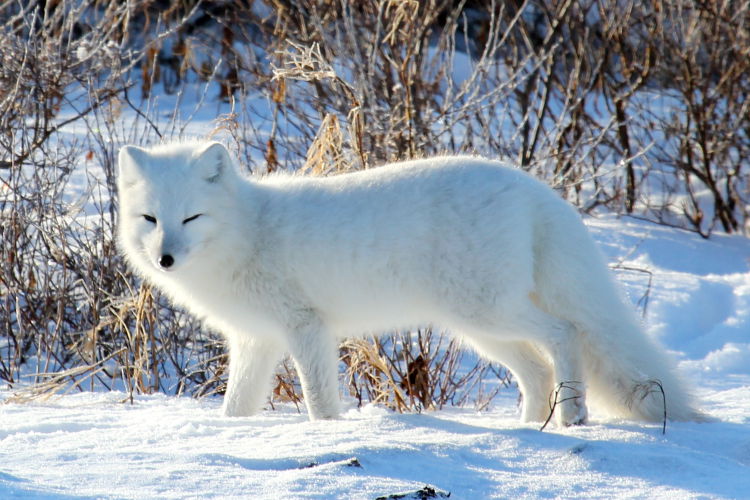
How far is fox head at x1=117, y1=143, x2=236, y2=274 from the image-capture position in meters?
3.50

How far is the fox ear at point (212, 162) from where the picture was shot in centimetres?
371

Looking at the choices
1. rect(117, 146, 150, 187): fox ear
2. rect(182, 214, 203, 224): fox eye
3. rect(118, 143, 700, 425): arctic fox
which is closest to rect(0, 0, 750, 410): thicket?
rect(118, 143, 700, 425): arctic fox

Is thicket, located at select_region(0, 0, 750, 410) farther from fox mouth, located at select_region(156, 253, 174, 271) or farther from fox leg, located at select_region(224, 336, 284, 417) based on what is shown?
fox mouth, located at select_region(156, 253, 174, 271)

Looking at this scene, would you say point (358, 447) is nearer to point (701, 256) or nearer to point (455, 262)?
point (455, 262)

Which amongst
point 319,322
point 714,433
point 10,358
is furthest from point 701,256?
point 10,358

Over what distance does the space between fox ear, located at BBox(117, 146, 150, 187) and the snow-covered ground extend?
38.8 inches

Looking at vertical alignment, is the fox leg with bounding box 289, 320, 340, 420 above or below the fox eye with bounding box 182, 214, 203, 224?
below

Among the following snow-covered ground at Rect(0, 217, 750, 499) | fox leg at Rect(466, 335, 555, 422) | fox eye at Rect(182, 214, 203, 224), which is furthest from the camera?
fox leg at Rect(466, 335, 555, 422)

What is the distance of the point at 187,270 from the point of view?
3.77 m

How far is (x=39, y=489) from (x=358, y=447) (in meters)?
1.00

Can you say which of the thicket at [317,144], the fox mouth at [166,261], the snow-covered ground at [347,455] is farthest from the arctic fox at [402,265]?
the thicket at [317,144]

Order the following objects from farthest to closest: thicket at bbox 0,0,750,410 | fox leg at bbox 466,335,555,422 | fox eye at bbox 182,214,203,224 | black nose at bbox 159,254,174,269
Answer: thicket at bbox 0,0,750,410 → fox leg at bbox 466,335,555,422 → fox eye at bbox 182,214,203,224 → black nose at bbox 159,254,174,269

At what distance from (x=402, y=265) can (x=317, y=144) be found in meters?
1.37

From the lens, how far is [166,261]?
11.2 feet
